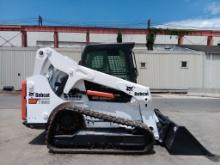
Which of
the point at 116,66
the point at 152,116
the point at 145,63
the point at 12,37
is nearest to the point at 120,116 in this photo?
the point at 152,116

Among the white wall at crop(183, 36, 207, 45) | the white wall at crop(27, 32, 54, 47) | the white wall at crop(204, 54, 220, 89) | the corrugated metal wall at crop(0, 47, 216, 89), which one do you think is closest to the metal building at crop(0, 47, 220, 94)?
the corrugated metal wall at crop(0, 47, 216, 89)

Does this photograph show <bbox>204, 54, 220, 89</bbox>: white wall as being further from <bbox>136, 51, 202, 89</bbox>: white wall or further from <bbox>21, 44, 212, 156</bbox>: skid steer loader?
<bbox>21, 44, 212, 156</bbox>: skid steer loader

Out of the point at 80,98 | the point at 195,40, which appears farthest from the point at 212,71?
the point at 195,40

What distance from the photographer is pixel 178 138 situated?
6.25 m

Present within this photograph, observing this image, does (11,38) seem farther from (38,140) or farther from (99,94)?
(99,94)

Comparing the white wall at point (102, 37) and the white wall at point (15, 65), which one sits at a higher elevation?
the white wall at point (102, 37)

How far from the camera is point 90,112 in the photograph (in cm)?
633

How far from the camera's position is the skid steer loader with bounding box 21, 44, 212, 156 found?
6.32 meters

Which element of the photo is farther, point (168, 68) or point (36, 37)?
point (36, 37)

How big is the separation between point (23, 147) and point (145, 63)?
51.4 feet

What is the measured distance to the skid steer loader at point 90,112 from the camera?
632 cm

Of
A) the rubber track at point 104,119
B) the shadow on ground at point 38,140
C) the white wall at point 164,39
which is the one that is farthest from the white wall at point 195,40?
the rubber track at point 104,119

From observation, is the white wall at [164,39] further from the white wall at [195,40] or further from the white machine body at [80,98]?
the white machine body at [80,98]

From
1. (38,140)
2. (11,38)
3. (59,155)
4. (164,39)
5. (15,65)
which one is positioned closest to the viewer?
(59,155)
